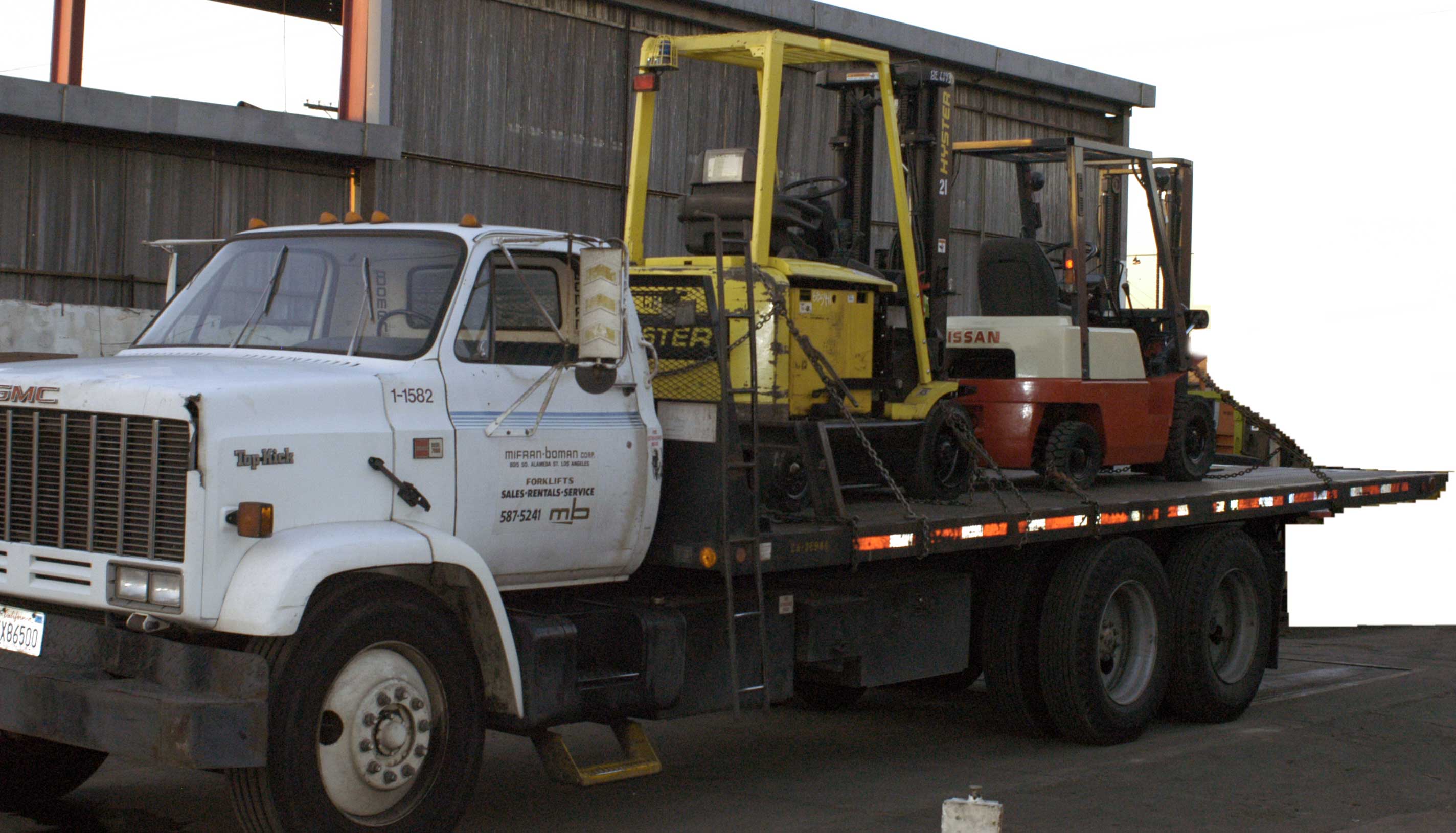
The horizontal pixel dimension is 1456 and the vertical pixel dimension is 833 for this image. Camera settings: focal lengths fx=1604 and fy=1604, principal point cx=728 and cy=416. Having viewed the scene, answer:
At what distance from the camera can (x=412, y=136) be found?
1644 centimetres

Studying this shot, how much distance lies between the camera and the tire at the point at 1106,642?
9.50 metres

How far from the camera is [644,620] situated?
7133 mm

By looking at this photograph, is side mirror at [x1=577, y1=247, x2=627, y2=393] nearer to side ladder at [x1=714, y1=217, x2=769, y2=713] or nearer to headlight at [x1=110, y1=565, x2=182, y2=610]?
side ladder at [x1=714, y1=217, x2=769, y2=713]

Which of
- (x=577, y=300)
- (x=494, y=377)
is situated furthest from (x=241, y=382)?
(x=577, y=300)

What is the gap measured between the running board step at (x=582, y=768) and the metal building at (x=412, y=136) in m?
9.52

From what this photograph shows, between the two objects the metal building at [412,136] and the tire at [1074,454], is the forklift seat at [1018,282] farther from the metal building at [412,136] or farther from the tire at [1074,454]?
the metal building at [412,136]


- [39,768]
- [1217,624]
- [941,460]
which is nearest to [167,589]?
[39,768]

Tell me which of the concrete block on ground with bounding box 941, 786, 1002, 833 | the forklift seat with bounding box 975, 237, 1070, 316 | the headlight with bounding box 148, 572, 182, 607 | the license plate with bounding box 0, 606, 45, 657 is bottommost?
the concrete block on ground with bounding box 941, 786, 1002, 833

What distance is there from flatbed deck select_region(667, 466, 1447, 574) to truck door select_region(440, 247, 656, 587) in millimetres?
474

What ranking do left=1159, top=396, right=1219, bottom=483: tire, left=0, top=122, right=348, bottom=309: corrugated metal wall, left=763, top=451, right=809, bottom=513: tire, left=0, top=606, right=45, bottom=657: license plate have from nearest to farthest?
1. left=0, top=606, right=45, bottom=657: license plate
2. left=763, top=451, right=809, bottom=513: tire
3. left=1159, top=396, right=1219, bottom=483: tire
4. left=0, top=122, right=348, bottom=309: corrugated metal wall

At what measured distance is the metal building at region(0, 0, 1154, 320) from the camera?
14.5 m

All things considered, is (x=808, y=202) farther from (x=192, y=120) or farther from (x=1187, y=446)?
(x=192, y=120)

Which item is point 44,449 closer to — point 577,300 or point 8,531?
point 8,531

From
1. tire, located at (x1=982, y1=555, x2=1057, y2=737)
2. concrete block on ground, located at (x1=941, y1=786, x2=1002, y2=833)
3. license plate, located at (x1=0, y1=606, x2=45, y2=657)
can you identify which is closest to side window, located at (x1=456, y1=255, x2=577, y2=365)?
license plate, located at (x1=0, y1=606, x2=45, y2=657)
